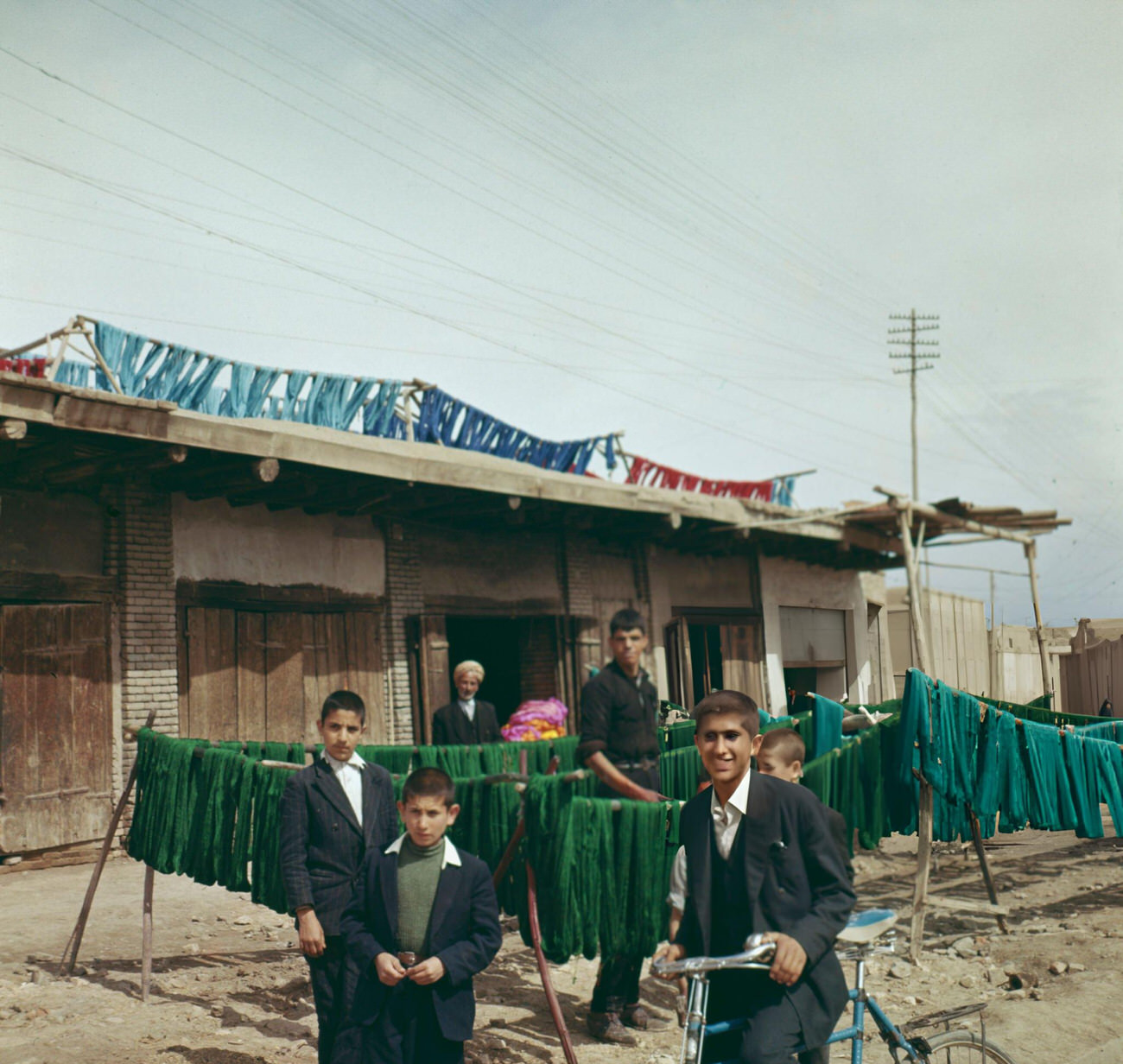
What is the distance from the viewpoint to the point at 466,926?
3.56 metres

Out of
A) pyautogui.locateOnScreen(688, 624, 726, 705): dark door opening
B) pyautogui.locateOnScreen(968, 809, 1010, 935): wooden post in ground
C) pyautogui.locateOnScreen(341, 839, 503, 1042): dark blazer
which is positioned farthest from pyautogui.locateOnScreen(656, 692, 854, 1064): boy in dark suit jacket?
pyautogui.locateOnScreen(688, 624, 726, 705): dark door opening

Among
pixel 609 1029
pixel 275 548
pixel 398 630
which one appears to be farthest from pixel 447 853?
pixel 398 630

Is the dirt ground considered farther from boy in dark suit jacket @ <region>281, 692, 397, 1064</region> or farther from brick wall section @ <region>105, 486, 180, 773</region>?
brick wall section @ <region>105, 486, 180, 773</region>

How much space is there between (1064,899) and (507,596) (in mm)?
7067

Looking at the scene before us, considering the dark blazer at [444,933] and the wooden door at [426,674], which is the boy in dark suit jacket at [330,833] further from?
the wooden door at [426,674]

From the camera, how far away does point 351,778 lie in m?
4.42

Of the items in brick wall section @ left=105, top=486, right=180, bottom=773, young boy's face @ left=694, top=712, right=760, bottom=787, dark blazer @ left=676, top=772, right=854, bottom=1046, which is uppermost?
brick wall section @ left=105, top=486, right=180, bottom=773

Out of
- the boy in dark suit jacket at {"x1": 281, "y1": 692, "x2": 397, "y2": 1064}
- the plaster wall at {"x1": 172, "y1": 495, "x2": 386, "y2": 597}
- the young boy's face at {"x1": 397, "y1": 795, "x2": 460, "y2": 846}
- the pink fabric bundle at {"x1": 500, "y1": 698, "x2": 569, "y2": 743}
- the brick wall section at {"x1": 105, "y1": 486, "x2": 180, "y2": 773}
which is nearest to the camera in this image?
the young boy's face at {"x1": 397, "y1": 795, "x2": 460, "y2": 846}

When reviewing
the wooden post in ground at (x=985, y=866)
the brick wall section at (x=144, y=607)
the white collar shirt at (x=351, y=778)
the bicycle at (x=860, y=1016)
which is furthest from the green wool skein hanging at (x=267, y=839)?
the wooden post in ground at (x=985, y=866)

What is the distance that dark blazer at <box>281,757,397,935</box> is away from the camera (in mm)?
4219

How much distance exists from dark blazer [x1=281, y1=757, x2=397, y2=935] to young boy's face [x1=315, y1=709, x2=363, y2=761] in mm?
107

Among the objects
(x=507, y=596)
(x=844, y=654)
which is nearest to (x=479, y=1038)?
(x=507, y=596)

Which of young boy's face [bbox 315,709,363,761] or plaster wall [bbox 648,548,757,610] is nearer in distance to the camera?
young boy's face [bbox 315,709,363,761]

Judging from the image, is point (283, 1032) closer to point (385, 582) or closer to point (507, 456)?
point (385, 582)
